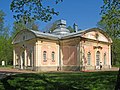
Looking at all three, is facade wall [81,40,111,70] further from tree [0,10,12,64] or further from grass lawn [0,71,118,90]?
tree [0,10,12,64]

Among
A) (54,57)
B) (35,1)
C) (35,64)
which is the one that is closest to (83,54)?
(54,57)

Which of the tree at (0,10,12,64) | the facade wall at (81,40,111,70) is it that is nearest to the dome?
the facade wall at (81,40,111,70)

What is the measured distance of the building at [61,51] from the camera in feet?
108

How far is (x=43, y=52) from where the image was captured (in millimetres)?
33844

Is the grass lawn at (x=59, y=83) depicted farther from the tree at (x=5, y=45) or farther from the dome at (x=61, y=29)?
the tree at (x=5, y=45)

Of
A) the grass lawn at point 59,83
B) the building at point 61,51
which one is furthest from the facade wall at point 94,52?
the grass lawn at point 59,83

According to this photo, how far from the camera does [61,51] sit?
35625mm

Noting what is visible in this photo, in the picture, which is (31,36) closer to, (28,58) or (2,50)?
(28,58)

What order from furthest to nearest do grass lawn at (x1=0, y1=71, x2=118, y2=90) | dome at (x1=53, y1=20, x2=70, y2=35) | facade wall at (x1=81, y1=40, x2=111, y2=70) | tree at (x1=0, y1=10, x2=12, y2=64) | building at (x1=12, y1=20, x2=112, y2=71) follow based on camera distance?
tree at (x1=0, y1=10, x2=12, y2=64)
dome at (x1=53, y1=20, x2=70, y2=35)
facade wall at (x1=81, y1=40, x2=111, y2=70)
building at (x1=12, y1=20, x2=112, y2=71)
grass lawn at (x1=0, y1=71, x2=118, y2=90)

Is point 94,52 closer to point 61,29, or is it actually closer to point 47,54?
point 47,54

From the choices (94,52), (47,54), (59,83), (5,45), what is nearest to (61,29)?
(94,52)

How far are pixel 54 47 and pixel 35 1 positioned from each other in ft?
87.4

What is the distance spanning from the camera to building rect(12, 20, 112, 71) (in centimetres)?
3303

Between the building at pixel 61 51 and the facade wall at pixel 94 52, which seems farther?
the facade wall at pixel 94 52
